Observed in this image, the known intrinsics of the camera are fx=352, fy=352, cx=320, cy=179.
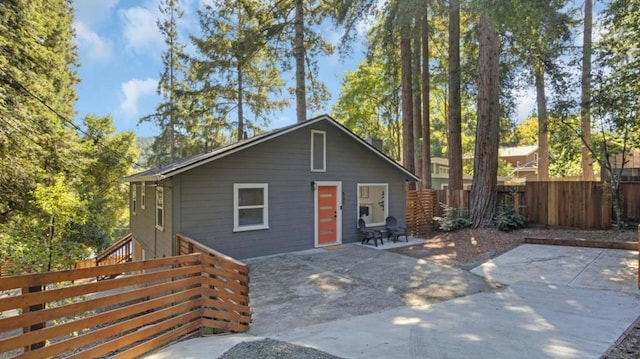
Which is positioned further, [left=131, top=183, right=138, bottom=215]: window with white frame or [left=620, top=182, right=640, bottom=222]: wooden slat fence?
[left=131, top=183, right=138, bottom=215]: window with white frame

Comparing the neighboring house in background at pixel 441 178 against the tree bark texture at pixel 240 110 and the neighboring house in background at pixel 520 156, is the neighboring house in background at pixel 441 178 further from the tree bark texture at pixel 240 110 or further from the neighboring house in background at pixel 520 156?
the neighboring house in background at pixel 520 156

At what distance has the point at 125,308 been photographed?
3549mm

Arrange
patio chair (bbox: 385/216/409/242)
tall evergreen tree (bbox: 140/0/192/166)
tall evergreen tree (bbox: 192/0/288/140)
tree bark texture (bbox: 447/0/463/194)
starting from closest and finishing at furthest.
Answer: patio chair (bbox: 385/216/409/242) → tree bark texture (bbox: 447/0/463/194) → tall evergreen tree (bbox: 192/0/288/140) → tall evergreen tree (bbox: 140/0/192/166)

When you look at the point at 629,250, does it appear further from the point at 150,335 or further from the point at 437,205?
the point at 150,335

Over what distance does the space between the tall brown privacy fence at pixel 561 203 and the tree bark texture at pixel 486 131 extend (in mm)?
787

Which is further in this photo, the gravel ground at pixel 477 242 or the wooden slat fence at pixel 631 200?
the wooden slat fence at pixel 631 200

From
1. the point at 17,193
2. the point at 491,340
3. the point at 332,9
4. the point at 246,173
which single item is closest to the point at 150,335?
the point at 491,340

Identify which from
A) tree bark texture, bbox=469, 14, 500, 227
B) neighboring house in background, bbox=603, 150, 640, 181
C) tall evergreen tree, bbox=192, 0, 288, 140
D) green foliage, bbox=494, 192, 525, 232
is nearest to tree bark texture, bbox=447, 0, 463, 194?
tree bark texture, bbox=469, 14, 500, 227

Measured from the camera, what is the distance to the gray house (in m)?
8.32

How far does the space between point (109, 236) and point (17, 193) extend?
10.6 meters

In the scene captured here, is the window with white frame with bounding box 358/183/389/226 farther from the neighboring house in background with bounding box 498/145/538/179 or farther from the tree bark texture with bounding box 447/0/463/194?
the neighboring house in background with bounding box 498/145/538/179

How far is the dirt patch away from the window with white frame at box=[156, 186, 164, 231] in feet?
20.9

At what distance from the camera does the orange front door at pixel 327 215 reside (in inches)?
407

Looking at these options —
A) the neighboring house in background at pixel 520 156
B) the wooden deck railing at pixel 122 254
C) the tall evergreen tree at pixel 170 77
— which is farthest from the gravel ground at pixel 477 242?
the neighboring house in background at pixel 520 156
